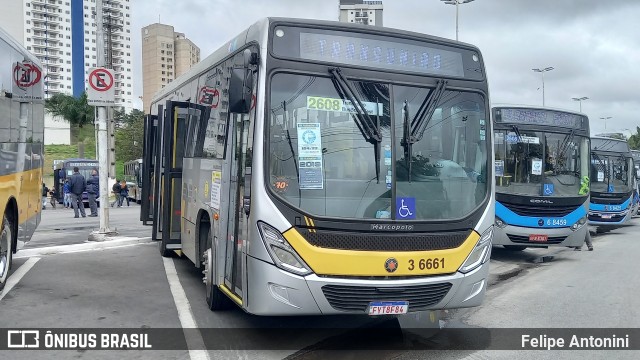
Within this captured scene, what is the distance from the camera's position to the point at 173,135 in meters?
8.88

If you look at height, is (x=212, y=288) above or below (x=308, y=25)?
below

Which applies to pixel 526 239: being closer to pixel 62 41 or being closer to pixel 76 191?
pixel 76 191

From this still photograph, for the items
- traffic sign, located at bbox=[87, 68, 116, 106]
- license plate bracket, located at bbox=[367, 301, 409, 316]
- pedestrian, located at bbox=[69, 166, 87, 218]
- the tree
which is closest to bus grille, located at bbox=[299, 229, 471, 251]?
license plate bracket, located at bbox=[367, 301, 409, 316]

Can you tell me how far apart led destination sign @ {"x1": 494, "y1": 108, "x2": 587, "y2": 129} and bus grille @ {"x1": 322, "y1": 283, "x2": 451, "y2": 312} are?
692 centimetres

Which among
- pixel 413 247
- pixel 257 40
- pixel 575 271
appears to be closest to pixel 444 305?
pixel 413 247

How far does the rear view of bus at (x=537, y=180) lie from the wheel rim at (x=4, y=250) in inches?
335

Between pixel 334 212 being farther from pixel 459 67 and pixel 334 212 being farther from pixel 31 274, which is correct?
pixel 31 274

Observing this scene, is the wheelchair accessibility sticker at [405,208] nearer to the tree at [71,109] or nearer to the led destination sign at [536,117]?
the led destination sign at [536,117]

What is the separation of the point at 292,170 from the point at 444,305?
2.03m

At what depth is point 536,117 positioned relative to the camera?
11.6m

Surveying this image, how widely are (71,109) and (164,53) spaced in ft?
78.9

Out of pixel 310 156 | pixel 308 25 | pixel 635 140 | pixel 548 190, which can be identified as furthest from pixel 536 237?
pixel 635 140

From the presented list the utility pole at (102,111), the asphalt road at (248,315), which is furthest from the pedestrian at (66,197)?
the asphalt road at (248,315)

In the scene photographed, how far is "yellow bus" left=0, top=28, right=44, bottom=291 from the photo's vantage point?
7.13m
